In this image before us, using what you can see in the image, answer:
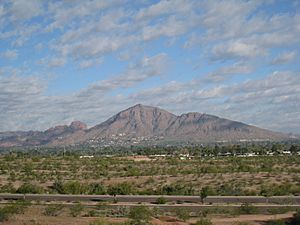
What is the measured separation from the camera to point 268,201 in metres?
42.4

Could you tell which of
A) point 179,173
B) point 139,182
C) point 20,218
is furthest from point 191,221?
point 179,173

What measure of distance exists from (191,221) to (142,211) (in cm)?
297

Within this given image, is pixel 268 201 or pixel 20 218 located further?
pixel 268 201

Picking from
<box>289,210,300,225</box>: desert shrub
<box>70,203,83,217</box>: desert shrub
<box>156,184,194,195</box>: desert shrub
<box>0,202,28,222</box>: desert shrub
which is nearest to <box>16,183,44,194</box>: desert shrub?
<box>156,184,194,195</box>: desert shrub

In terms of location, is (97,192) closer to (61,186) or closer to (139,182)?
(61,186)

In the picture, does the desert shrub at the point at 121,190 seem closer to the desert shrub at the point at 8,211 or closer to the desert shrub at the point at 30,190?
the desert shrub at the point at 30,190

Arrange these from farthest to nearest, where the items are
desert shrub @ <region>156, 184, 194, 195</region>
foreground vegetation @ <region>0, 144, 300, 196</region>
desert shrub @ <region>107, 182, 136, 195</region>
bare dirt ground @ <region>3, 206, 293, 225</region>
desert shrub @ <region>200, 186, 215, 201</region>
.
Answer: foreground vegetation @ <region>0, 144, 300, 196</region>, desert shrub @ <region>107, 182, 136, 195</region>, desert shrub @ <region>156, 184, 194, 195</region>, desert shrub @ <region>200, 186, 215, 201</region>, bare dirt ground @ <region>3, 206, 293, 225</region>

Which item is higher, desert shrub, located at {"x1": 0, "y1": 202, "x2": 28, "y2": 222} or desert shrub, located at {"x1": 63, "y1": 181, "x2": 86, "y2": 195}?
desert shrub, located at {"x1": 0, "y1": 202, "x2": 28, "y2": 222}

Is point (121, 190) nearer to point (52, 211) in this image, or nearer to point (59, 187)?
point (59, 187)

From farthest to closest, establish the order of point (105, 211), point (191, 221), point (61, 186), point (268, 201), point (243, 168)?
1. point (243, 168)
2. point (61, 186)
3. point (268, 201)
4. point (105, 211)
5. point (191, 221)

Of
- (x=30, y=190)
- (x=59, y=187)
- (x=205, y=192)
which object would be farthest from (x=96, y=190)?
(x=205, y=192)

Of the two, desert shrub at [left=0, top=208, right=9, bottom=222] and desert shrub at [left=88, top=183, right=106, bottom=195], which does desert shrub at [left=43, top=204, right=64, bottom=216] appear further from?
desert shrub at [left=88, top=183, right=106, bottom=195]

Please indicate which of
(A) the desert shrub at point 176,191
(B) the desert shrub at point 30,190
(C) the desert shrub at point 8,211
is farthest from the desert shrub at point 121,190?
(C) the desert shrub at point 8,211

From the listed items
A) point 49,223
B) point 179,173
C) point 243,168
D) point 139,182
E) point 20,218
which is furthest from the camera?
point 243,168
